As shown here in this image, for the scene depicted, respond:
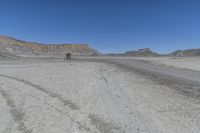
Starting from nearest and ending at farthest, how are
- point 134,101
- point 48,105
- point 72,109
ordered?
point 72,109
point 48,105
point 134,101

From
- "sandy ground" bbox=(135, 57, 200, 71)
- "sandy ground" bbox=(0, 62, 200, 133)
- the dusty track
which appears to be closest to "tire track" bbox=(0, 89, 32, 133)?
"sandy ground" bbox=(0, 62, 200, 133)

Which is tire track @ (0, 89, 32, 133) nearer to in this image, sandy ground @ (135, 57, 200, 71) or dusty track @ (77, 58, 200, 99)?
dusty track @ (77, 58, 200, 99)

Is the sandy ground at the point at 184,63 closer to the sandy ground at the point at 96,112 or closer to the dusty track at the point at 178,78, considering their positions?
the dusty track at the point at 178,78

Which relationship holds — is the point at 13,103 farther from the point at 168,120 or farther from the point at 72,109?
the point at 168,120

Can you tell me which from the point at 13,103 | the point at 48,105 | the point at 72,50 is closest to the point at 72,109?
the point at 48,105

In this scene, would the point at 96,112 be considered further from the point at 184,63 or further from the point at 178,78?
the point at 184,63

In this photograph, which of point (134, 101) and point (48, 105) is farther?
point (134, 101)

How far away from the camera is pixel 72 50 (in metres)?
136

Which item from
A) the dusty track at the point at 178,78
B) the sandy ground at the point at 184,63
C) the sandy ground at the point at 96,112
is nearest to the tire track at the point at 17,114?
the sandy ground at the point at 96,112

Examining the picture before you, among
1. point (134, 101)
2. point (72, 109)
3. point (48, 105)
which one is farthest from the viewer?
point (134, 101)

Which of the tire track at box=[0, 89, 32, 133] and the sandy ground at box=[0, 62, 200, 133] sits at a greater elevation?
the sandy ground at box=[0, 62, 200, 133]

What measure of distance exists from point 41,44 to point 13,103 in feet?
421

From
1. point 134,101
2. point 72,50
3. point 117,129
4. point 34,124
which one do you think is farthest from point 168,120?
point 72,50

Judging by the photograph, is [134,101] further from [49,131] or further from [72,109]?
[49,131]
